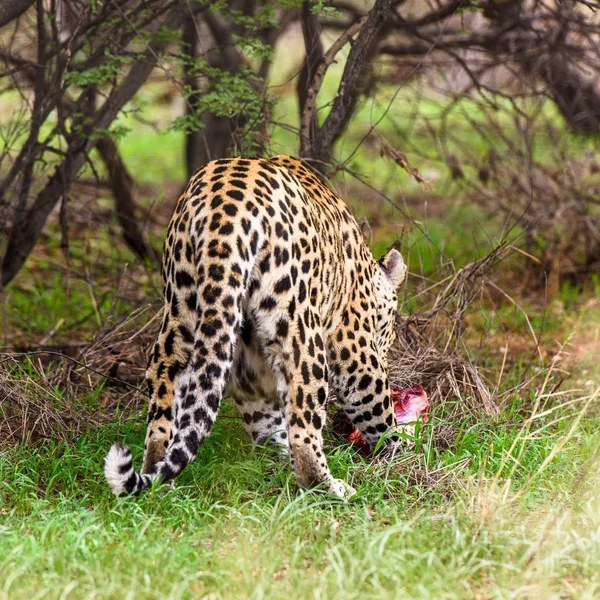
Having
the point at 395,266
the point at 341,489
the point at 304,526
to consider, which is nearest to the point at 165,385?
the point at 304,526

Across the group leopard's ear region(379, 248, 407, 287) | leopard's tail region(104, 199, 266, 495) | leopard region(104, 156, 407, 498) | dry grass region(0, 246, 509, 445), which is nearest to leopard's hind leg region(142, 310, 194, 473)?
leopard region(104, 156, 407, 498)

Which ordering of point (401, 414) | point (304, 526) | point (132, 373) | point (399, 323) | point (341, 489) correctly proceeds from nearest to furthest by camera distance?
point (304, 526) → point (341, 489) → point (401, 414) → point (399, 323) → point (132, 373)

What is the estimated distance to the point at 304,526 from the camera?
447cm

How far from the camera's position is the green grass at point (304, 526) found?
3787 millimetres

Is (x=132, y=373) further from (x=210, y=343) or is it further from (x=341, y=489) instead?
(x=210, y=343)

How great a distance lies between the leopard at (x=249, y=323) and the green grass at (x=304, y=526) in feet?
0.88

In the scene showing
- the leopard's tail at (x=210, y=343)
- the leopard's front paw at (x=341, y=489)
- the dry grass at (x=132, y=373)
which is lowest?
the leopard's front paw at (x=341, y=489)

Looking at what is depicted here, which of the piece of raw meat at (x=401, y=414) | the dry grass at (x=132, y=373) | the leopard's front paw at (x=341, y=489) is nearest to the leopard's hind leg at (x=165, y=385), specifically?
the leopard's front paw at (x=341, y=489)

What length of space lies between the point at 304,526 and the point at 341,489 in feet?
1.47

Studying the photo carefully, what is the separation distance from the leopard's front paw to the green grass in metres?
0.05

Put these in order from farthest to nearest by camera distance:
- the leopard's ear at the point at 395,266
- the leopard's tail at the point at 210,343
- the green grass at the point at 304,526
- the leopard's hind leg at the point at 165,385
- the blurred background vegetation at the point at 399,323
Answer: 1. the leopard's ear at the point at 395,266
2. the leopard's hind leg at the point at 165,385
3. the leopard's tail at the point at 210,343
4. the blurred background vegetation at the point at 399,323
5. the green grass at the point at 304,526

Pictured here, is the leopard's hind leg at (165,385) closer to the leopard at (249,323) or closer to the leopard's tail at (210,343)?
the leopard at (249,323)

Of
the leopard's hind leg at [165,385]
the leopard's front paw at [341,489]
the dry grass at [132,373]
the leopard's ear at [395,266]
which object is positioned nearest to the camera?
the leopard's hind leg at [165,385]

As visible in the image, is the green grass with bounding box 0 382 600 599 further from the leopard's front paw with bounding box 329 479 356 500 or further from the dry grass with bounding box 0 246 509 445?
the dry grass with bounding box 0 246 509 445
